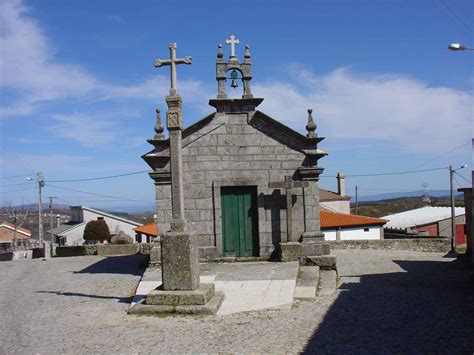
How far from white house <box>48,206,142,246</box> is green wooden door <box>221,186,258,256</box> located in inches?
1466

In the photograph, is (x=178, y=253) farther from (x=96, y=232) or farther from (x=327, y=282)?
(x=96, y=232)

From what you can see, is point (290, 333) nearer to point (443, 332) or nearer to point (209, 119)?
Result: point (443, 332)

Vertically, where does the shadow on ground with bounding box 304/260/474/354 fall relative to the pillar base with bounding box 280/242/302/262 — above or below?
below

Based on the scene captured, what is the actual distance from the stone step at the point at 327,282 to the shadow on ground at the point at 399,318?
26 cm

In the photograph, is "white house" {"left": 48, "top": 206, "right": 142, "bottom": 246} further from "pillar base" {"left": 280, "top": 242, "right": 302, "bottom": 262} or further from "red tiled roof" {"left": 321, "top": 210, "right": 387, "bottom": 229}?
"pillar base" {"left": 280, "top": 242, "right": 302, "bottom": 262}

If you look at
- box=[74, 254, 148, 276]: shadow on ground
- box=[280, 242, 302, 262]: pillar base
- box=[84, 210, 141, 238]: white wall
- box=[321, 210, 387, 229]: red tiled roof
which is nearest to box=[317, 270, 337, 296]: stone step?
box=[280, 242, 302, 262]: pillar base

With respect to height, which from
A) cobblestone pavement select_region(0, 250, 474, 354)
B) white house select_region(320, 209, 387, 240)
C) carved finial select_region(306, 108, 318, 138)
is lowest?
white house select_region(320, 209, 387, 240)

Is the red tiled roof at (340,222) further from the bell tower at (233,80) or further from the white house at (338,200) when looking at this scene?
the bell tower at (233,80)

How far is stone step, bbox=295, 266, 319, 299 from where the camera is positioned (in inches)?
388

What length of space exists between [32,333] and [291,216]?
7715 mm

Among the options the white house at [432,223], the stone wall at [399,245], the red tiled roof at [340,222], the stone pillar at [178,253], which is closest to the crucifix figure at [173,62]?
the stone pillar at [178,253]

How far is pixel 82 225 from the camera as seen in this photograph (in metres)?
53.0

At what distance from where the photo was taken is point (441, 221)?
42.8 m

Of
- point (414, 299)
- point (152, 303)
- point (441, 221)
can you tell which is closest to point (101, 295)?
point (152, 303)
